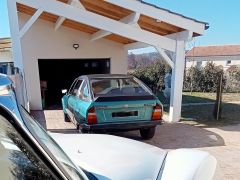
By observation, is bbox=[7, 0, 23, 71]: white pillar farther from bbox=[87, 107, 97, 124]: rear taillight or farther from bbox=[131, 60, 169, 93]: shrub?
bbox=[131, 60, 169, 93]: shrub

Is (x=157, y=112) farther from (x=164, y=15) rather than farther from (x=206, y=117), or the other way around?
(x=206, y=117)

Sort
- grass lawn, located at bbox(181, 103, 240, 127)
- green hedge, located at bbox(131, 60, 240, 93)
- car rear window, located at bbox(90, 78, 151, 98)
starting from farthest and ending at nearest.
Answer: green hedge, located at bbox(131, 60, 240, 93), grass lawn, located at bbox(181, 103, 240, 127), car rear window, located at bbox(90, 78, 151, 98)

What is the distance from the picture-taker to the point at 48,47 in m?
11.6

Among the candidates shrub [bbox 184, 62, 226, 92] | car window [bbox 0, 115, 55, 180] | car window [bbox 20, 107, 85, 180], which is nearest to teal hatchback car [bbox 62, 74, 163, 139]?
car window [bbox 20, 107, 85, 180]

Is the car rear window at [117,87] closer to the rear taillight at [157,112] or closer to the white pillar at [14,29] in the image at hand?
the rear taillight at [157,112]

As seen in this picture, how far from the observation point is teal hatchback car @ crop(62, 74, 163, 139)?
5969 millimetres

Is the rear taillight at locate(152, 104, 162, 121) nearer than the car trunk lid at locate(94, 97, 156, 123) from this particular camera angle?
No

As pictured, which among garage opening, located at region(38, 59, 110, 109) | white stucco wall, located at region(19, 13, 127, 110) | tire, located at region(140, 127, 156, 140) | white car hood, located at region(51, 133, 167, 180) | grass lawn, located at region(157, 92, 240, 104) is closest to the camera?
white car hood, located at region(51, 133, 167, 180)

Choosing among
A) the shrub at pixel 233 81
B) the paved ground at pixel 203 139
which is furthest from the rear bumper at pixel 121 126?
the shrub at pixel 233 81

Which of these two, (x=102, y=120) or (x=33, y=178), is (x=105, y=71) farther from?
(x=33, y=178)

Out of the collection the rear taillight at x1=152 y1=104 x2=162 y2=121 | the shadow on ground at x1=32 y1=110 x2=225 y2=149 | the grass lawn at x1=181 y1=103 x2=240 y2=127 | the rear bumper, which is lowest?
the grass lawn at x1=181 y1=103 x2=240 y2=127

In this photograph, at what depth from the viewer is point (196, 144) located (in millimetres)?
6688

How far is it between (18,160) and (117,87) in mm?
5657

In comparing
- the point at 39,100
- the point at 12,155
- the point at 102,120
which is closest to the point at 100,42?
the point at 39,100
